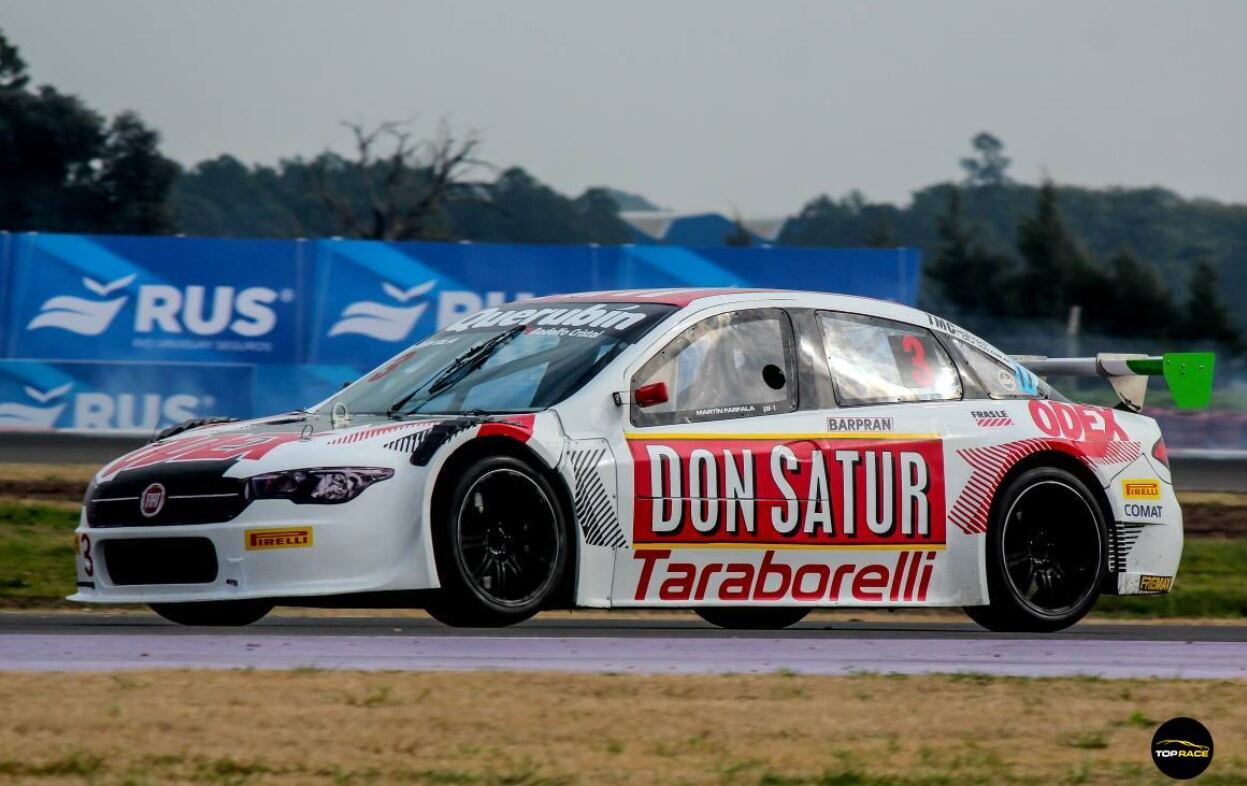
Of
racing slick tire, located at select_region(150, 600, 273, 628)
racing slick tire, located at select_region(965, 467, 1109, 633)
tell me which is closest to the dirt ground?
racing slick tire, located at select_region(150, 600, 273, 628)

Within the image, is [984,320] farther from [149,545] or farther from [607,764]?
[607,764]

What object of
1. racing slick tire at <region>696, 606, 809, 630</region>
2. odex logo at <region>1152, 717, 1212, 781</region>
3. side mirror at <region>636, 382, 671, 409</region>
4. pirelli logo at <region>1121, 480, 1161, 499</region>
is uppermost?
side mirror at <region>636, 382, 671, 409</region>

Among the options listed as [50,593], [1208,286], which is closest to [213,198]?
[1208,286]

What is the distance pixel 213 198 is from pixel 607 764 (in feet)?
226

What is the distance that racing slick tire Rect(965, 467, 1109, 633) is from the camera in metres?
9.34

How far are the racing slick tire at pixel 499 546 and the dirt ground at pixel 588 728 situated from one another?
3.33 feet

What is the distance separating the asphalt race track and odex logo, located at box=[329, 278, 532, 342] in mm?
12275

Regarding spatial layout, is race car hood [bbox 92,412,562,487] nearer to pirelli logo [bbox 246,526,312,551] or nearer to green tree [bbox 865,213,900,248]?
pirelli logo [bbox 246,526,312,551]

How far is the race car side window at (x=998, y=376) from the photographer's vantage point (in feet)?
31.8

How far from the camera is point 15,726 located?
595 cm

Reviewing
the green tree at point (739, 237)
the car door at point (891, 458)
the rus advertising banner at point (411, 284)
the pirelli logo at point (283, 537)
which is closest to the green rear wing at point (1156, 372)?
the car door at point (891, 458)

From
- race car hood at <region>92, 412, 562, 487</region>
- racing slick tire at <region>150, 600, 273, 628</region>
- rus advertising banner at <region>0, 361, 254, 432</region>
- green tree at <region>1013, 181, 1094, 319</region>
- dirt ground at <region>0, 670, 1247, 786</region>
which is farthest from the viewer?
green tree at <region>1013, 181, 1094, 319</region>
